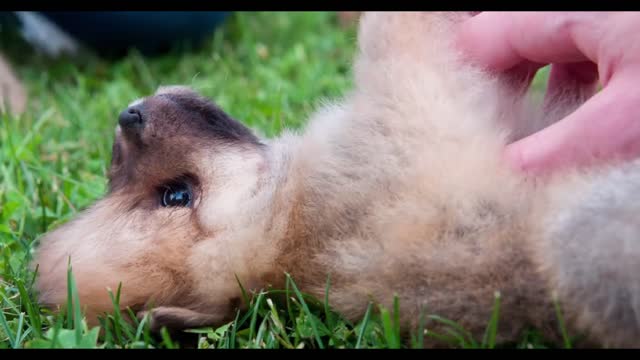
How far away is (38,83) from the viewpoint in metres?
5.19

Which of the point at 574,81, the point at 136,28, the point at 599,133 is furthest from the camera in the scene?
the point at 136,28

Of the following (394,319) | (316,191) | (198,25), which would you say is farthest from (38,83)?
(394,319)

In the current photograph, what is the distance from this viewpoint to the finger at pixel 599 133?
2090 mm

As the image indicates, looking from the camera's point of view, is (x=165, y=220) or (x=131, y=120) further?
(x=131, y=120)

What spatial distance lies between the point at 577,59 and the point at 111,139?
94.4 inches

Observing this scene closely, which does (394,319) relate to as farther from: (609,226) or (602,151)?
(602,151)

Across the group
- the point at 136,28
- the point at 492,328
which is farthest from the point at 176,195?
the point at 136,28

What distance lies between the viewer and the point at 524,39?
2424 mm

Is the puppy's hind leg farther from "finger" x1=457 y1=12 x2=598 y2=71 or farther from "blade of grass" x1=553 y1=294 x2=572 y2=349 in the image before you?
"finger" x1=457 y1=12 x2=598 y2=71

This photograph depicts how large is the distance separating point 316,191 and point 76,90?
9.98 ft

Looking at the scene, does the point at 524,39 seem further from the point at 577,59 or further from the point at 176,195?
the point at 176,195

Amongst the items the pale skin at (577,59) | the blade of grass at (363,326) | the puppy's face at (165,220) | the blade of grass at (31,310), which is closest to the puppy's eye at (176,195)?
the puppy's face at (165,220)

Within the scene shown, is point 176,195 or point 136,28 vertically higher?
point 136,28

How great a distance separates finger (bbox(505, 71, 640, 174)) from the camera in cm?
209
